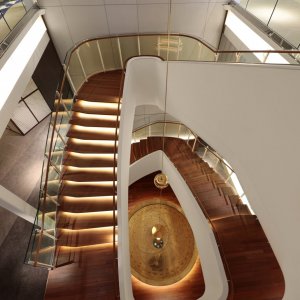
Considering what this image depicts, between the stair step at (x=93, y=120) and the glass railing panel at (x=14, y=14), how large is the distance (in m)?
2.27

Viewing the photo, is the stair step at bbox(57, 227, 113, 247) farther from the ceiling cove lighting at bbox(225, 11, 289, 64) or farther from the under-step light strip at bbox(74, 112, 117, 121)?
the ceiling cove lighting at bbox(225, 11, 289, 64)

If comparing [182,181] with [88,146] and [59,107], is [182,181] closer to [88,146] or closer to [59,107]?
[88,146]

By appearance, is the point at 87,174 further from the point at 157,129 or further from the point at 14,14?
the point at 157,129

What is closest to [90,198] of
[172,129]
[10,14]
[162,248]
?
[162,248]

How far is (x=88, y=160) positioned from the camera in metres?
5.36

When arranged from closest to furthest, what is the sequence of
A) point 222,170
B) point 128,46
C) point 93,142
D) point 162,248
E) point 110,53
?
point 93,142, point 128,46, point 110,53, point 222,170, point 162,248

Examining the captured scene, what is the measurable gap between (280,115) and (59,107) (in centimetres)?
412

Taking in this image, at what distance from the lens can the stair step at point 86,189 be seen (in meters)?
5.06

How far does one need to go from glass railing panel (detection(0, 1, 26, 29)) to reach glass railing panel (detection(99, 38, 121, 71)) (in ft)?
6.24

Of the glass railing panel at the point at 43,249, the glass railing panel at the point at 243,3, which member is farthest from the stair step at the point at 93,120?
the glass railing panel at the point at 243,3

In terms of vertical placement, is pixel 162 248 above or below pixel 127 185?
below

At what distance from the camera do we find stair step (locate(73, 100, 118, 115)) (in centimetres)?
576

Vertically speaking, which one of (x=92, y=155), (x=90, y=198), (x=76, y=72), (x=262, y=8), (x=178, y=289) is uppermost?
(x=76, y=72)

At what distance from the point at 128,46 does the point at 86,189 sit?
163 inches
